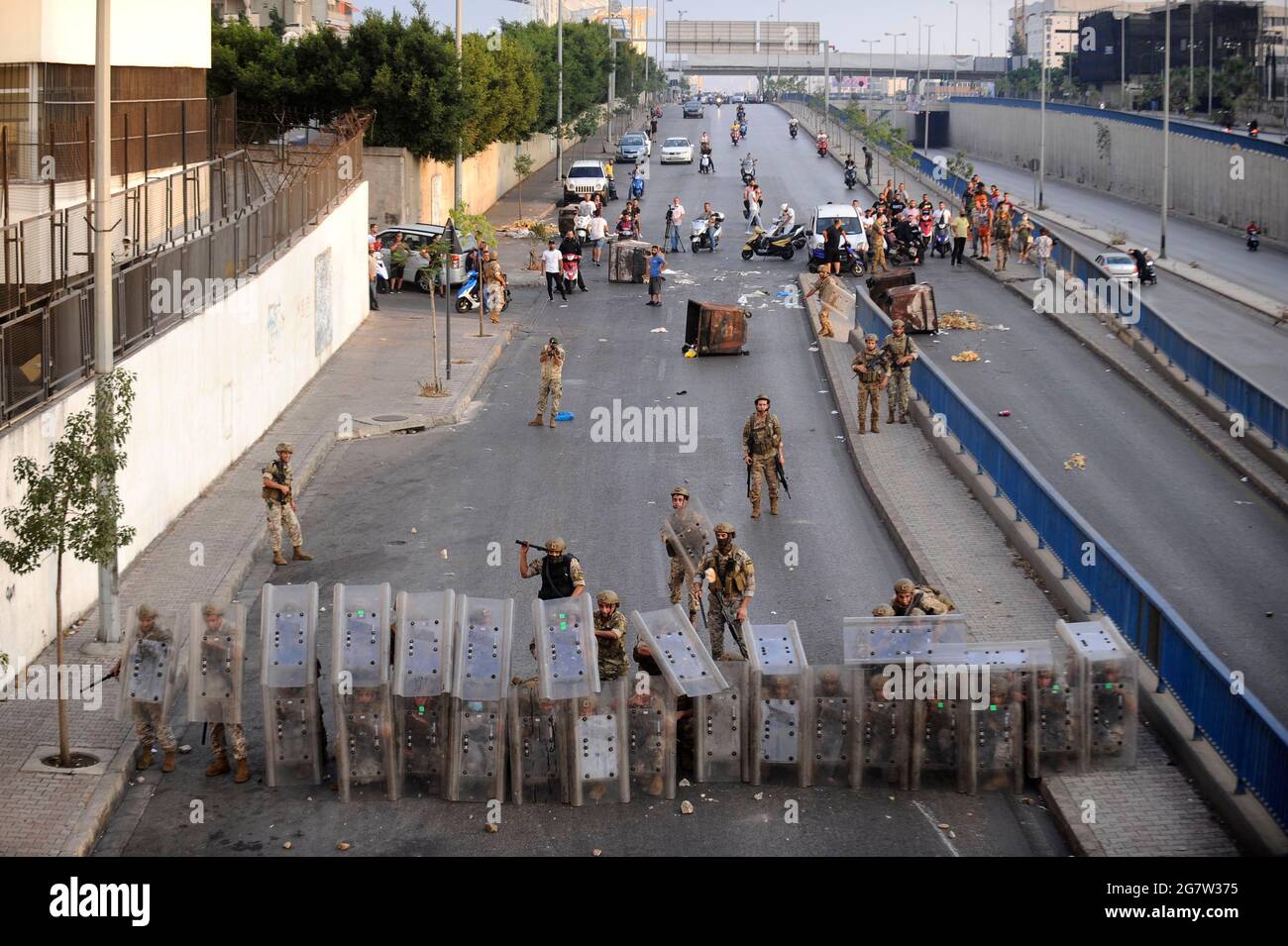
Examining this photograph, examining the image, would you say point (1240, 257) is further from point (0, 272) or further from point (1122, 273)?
point (0, 272)

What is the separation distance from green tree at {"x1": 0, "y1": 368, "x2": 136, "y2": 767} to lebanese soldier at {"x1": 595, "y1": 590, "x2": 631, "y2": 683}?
13.9 ft

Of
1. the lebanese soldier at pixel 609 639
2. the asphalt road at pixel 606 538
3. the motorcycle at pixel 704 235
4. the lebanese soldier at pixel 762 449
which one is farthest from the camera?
the motorcycle at pixel 704 235

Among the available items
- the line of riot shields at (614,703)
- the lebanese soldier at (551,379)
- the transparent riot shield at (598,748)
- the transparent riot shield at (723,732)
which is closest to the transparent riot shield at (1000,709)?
the line of riot shields at (614,703)

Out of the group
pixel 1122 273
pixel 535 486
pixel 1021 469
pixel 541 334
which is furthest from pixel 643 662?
pixel 1122 273

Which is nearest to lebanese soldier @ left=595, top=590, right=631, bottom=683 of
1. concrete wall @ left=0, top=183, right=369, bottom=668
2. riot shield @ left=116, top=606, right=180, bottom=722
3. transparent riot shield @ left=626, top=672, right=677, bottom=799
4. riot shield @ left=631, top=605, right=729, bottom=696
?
riot shield @ left=631, top=605, right=729, bottom=696

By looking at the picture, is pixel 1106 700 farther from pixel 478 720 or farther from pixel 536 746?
pixel 478 720

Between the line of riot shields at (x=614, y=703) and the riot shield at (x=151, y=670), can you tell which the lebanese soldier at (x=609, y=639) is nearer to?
the line of riot shields at (x=614, y=703)

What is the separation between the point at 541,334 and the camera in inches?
1417

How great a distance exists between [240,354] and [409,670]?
12588 mm

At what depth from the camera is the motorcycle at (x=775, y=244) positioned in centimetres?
4734

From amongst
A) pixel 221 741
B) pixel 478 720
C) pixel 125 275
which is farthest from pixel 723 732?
pixel 125 275

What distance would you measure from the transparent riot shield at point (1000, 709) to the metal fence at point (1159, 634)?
1234 mm

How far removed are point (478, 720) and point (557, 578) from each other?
2.48 m

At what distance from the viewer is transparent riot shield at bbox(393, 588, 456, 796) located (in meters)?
13.0
